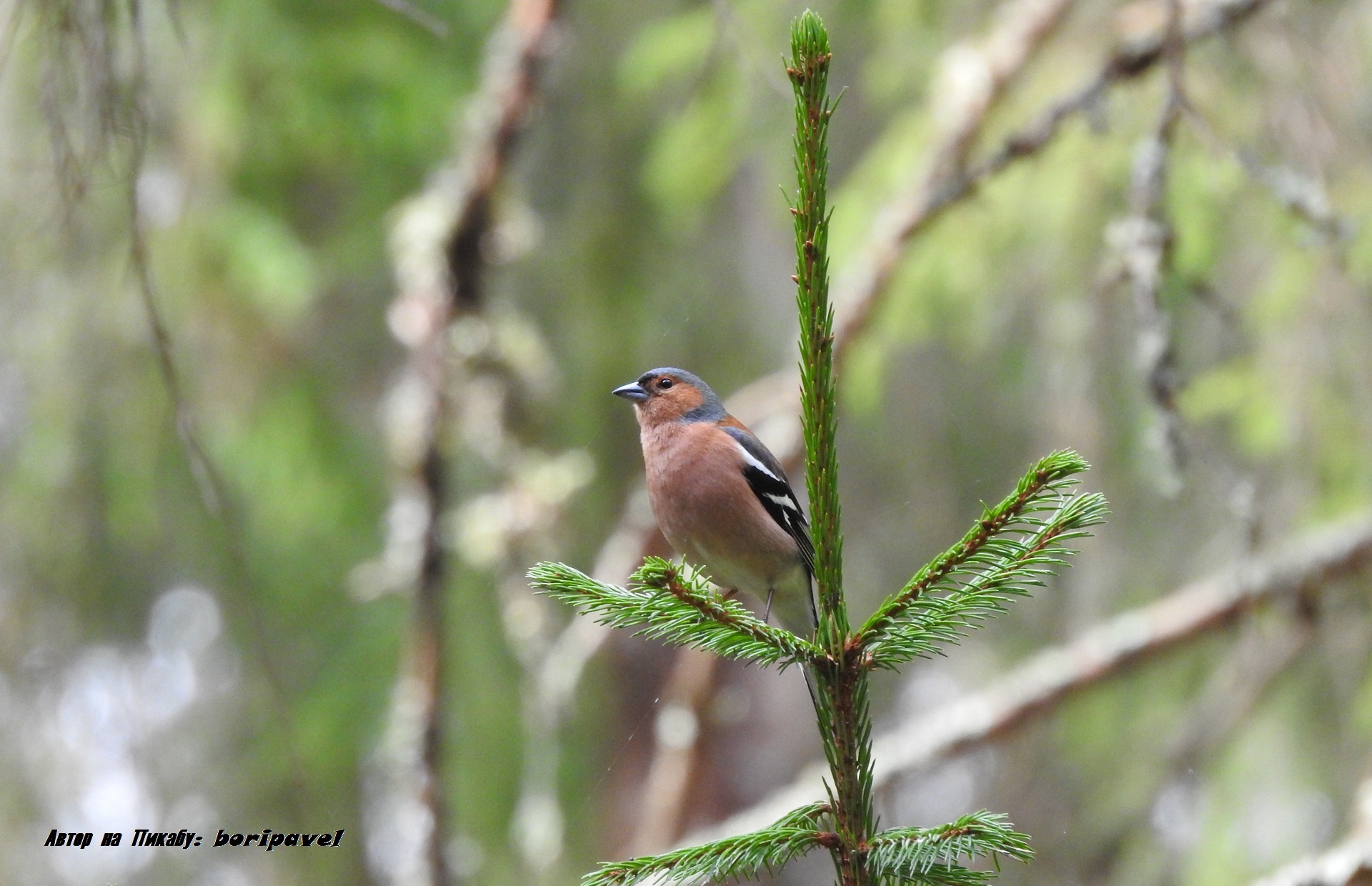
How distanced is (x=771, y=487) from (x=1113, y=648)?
2.43 meters

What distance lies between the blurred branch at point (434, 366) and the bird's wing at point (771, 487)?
2.01 metres

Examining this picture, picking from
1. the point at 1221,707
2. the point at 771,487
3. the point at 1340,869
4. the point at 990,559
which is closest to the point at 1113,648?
the point at 1221,707

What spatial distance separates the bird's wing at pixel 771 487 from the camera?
6.78ft

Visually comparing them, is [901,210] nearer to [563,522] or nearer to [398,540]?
[563,522]

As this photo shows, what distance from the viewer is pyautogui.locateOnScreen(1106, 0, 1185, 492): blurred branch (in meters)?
2.64

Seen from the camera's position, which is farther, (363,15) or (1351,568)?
(363,15)

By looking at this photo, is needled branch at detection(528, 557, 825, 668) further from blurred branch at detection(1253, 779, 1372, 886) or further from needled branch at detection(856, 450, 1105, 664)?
blurred branch at detection(1253, 779, 1372, 886)

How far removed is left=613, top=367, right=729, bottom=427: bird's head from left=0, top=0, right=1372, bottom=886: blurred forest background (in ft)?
2.27

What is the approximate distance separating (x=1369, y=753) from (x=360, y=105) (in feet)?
16.7

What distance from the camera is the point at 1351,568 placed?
3.94m

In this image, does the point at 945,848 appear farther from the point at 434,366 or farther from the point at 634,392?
the point at 434,366

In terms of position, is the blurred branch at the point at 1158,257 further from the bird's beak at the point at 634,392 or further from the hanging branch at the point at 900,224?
the bird's beak at the point at 634,392

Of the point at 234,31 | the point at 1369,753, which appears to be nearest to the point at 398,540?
the point at 234,31

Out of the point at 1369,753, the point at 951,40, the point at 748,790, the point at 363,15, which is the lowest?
the point at 1369,753
